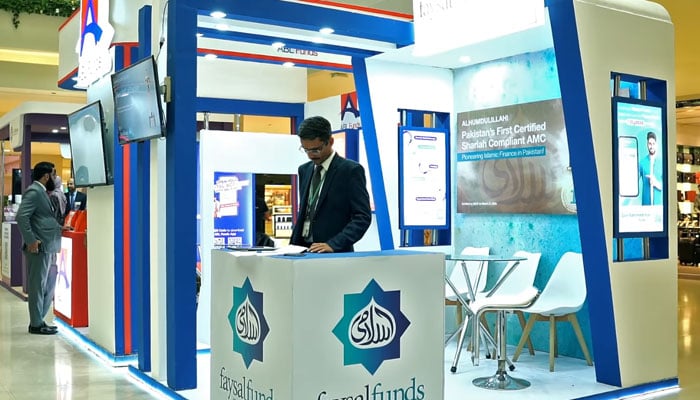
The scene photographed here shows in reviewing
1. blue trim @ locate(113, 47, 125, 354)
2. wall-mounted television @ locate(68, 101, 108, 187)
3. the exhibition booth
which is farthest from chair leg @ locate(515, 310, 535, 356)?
wall-mounted television @ locate(68, 101, 108, 187)

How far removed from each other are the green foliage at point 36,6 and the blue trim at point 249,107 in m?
A: 6.47

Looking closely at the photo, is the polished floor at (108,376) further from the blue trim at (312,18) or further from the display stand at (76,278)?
the blue trim at (312,18)

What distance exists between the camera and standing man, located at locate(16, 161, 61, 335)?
733 cm

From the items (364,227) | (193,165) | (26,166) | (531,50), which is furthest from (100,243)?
(26,166)

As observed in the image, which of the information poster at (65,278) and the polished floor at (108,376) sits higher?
the information poster at (65,278)

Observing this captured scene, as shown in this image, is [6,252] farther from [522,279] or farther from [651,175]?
[651,175]

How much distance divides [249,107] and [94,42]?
2301 millimetres

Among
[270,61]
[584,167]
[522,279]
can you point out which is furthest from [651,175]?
[270,61]

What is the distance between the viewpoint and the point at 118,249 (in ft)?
19.8

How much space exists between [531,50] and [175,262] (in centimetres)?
333

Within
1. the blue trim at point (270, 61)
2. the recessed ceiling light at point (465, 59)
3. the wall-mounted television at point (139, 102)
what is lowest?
the wall-mounted television at point (139, 102)

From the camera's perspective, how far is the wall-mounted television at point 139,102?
478cm

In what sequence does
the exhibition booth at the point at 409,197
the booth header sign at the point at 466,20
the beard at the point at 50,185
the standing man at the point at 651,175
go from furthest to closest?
the beard at the point at 50,185, the standing man at the point at 651,175, the booth header sign at the point at 466,20, the exhibition booth at the point at 409,197

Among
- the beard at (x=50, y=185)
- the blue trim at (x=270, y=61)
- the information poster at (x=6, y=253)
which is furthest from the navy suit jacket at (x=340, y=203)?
the information poster at (x=6, y=253)
